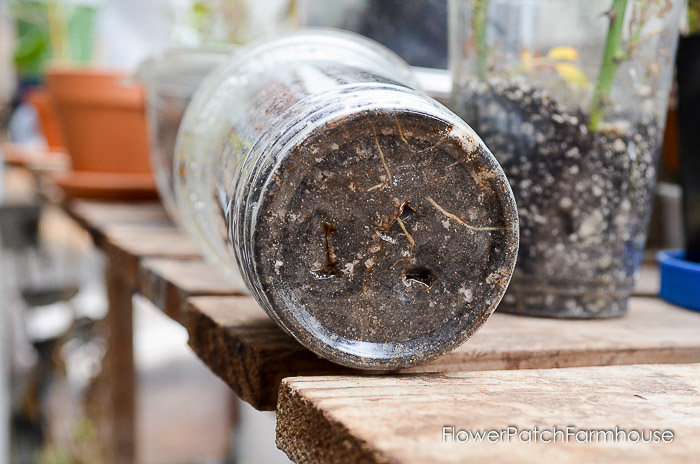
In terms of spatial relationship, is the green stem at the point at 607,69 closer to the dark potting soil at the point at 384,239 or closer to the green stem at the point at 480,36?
Result: the green stem at the point at 480,36

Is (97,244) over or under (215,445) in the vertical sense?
over

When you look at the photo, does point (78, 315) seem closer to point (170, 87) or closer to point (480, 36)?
point (170, 87)

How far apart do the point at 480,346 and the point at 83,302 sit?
2.21m

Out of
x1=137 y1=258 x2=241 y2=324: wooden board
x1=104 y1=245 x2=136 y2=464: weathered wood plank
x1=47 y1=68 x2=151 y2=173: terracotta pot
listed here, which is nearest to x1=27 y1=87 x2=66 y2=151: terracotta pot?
x1=47 y1=68 x2=151 y2=173: terracotta pot

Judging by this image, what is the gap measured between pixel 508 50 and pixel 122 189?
0.84m

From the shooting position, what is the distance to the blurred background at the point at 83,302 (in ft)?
4.18

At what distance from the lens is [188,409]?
1.67 meters

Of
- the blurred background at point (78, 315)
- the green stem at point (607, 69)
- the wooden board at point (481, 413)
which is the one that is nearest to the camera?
the wooden board at point (481, 413)

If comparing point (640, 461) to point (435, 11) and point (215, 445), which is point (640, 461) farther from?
point (215, 445)

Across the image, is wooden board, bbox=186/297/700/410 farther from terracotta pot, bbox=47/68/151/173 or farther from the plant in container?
terracotta pot, bbox=47/68/151/173

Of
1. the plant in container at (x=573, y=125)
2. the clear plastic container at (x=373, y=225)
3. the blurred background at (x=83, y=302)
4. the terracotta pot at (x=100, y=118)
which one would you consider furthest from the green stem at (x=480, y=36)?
the terracotta pot at (x=100, y=118)

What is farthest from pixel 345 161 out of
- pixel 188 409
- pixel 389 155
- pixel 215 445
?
pixel 188 409

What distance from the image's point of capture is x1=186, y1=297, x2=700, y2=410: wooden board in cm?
42

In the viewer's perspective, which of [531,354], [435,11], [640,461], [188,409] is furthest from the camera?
[188,409]
